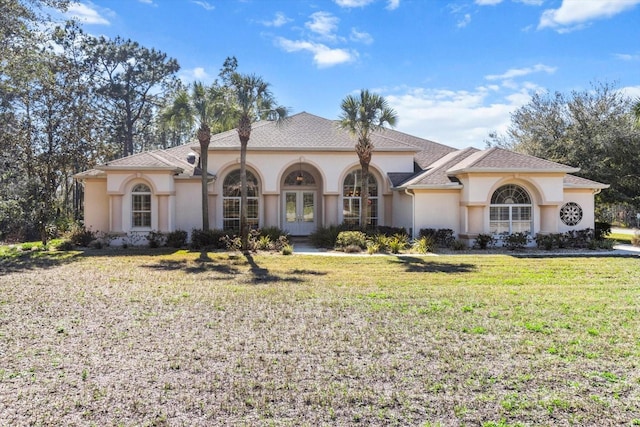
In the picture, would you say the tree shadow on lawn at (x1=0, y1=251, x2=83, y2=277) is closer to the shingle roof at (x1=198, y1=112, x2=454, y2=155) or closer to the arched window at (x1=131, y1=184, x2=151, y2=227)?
the arched window at (x1=131, y1=184, x2=151, y2=227)

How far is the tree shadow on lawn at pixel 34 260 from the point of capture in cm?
1488

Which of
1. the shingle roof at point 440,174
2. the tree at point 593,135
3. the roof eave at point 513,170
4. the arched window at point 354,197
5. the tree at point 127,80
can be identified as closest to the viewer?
the roof eave at point 513,170

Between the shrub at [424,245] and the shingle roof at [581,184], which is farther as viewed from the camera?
the shingle roof at [581,184]

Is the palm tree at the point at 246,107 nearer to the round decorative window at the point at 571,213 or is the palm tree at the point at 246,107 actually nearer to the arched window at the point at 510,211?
the arched window at the point at 510,211

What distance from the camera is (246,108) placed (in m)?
19.6

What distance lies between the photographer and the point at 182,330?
759cm

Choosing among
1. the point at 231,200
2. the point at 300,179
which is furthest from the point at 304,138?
the point at 231,200

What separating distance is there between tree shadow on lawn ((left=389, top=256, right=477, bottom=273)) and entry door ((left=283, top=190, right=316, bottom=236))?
9842mm

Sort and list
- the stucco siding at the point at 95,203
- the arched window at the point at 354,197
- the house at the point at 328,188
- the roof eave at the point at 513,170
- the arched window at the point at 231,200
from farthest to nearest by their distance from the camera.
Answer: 1. the arched window at the point at 354,197
2. the arched window at the point at 231,200
3. the stucco siding at the point at 95,203
4. the house at the point at 328,188
5. the roof eave at the point at 513,170

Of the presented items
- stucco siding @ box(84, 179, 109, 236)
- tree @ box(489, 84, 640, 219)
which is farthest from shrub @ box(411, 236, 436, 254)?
stucco siding @ box(84, 179, 109, 236)

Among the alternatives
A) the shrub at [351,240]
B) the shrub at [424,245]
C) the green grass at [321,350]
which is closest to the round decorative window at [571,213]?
the shrub at [424,245]

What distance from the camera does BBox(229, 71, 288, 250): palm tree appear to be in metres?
19.3

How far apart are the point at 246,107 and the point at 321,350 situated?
15081mm

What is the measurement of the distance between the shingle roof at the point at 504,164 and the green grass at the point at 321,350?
27.7 ft
